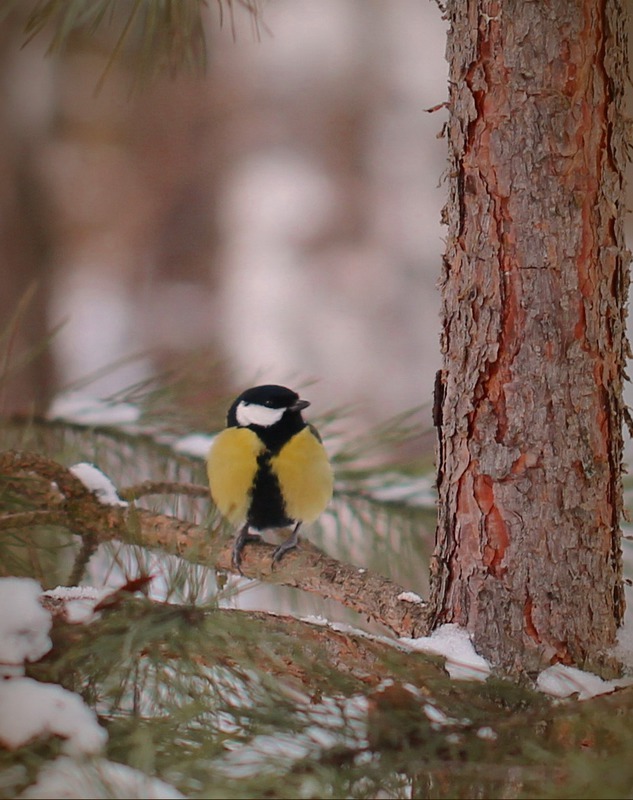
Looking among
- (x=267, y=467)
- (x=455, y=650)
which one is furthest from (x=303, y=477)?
(x=455, y=650)

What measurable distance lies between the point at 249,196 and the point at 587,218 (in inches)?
95.4

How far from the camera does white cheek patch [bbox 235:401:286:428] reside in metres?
1.18

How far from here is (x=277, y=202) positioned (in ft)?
9.80

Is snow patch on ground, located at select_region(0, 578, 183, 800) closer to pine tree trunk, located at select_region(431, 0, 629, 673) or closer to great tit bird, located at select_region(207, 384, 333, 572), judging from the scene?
pine tree trunk, located at select_region(431, 0, 629, 673)

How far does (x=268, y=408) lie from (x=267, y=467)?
Result: 0.09 m

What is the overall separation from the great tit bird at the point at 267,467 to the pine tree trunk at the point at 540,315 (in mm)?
466

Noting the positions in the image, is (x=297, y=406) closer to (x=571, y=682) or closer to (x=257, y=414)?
(x=257, y=414)

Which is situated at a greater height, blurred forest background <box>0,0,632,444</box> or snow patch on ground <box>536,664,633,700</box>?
blurred forest background <box>0,0,632,444</box>

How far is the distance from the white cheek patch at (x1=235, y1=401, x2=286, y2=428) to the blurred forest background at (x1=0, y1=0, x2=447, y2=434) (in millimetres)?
1470

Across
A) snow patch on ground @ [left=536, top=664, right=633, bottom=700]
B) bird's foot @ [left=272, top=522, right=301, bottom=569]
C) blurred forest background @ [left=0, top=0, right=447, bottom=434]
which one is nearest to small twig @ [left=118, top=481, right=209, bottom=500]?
bird's foot @ [left=272, top=522, right=301, bottom=569]

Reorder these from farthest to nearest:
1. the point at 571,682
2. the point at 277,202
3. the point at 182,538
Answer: the point at 277,202, the point at 182,538, the point at 571,682

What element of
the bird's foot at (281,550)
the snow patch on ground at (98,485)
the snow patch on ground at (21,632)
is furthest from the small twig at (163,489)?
the snow patch on ground at (21,632)

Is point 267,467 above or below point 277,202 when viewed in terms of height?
below

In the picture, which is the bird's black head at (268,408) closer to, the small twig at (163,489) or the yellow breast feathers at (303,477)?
the yellow breast feathers at (303,477)
